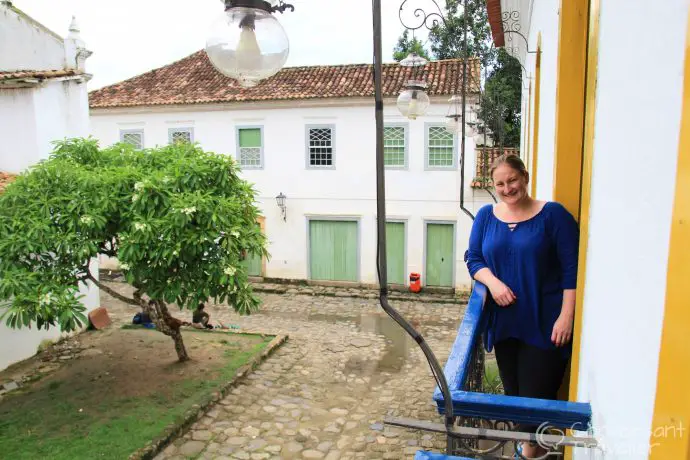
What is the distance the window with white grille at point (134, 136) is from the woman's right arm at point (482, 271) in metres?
15.8

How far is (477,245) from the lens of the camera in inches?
111

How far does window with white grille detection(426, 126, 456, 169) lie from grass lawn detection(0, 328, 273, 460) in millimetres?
7086

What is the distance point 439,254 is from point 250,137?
265 inches

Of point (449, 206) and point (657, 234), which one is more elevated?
point (657, 234)

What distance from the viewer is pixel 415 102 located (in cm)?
652

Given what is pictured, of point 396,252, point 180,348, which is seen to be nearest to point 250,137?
point 396,252

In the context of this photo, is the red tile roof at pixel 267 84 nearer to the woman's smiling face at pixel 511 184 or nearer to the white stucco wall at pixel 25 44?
the white stucco wall at pixel 25 44

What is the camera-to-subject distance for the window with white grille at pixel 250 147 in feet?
51.3

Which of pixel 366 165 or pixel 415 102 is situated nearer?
pixel 415 102

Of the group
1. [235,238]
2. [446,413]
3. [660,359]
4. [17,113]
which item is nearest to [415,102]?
[235,238]

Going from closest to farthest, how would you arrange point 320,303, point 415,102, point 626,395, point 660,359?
1. point 660,359
2. point 626,395
3. point 415,102
4. point 320,303

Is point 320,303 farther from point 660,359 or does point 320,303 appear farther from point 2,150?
point 660,359

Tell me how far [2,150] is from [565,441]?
1120cm

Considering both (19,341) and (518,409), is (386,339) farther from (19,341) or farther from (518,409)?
(518,409)
